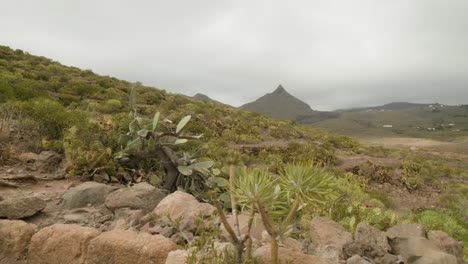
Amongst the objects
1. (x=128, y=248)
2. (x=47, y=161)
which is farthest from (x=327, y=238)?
(x=47, y=161)

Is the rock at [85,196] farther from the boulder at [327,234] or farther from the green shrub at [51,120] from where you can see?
the green shrub at [51,120]

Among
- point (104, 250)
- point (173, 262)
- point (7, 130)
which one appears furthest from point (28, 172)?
point (173, 262)

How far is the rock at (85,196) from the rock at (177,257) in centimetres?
192

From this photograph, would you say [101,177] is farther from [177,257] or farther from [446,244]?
[446,244]

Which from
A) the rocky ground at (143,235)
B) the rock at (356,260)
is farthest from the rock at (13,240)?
the rock at (356,260)

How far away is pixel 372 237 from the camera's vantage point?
3.03 m

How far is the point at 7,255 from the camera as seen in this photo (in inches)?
119

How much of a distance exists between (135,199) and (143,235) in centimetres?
107

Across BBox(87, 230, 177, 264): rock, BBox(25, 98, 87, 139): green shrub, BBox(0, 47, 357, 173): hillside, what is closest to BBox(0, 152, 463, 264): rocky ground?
BBox(87, 230, 177, 264): rock

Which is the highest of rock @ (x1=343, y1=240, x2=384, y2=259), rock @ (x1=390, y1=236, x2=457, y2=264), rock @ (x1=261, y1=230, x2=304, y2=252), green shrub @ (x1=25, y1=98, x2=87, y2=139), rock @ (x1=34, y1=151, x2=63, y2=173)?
green shrub @ (x1=25, y1=98, x2=87, y2=139)

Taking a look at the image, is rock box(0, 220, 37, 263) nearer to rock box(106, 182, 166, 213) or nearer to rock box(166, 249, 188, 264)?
rock box(106, 182, 166, 213)

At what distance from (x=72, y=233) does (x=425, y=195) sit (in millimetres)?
13015

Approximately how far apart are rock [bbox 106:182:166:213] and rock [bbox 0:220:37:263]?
0.84 m

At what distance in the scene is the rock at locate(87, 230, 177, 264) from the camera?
99.2 inches
